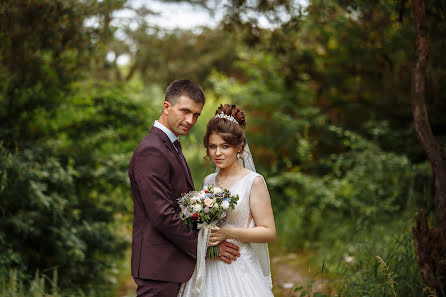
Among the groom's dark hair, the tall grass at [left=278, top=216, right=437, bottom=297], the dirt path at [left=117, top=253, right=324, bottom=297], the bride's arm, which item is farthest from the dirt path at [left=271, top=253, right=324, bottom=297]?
the groom's dark hair

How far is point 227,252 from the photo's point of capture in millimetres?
2863

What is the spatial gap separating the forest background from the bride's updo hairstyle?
1.51m

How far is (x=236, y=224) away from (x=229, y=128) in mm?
694

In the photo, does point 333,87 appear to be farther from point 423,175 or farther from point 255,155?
point 423,175

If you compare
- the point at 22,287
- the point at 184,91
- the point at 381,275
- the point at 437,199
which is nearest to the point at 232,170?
the point at 184,91

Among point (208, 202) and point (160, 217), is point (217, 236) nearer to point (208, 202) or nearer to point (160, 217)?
point (208, 202)

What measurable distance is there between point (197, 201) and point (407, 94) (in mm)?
6415

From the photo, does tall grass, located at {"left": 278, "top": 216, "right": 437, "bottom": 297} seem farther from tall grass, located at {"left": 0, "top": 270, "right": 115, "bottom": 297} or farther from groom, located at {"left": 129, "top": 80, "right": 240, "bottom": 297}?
tall grass, located at {"left": 0, "top": 270, "right": 115, "bottom": 297}

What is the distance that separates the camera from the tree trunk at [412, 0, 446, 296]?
3.52 meters

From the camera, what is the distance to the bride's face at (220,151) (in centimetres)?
295

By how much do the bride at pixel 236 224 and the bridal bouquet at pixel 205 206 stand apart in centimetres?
16

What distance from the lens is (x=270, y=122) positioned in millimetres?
8914

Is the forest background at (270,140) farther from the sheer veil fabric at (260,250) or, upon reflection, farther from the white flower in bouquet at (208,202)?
the white flower in bouquet at (208,202)

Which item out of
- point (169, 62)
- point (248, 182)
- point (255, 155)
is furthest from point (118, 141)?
point (169, 62)
